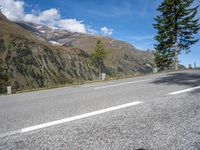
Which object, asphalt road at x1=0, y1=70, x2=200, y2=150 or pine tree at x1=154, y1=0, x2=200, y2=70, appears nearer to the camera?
asphalt road at x1=0, y1=70, x2=200, y2=150

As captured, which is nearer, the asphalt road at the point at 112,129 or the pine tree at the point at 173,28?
the asphalt road at the point at 112,129

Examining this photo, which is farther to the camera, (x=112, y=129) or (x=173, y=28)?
(x=173, y=28)

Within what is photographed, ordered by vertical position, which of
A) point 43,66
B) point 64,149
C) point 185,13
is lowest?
point 64,149

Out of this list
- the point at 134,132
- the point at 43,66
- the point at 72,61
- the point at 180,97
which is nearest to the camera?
the point at 134,132

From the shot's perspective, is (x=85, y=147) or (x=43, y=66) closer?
(x=85, y=147)

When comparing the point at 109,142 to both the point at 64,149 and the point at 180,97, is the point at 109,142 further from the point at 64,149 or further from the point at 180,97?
the point at 180,97

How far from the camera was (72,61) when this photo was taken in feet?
227

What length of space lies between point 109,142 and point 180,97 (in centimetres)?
333

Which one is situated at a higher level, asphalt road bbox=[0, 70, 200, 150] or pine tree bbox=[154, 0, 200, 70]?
pine tree bbox=[154, 0, 200, 70]

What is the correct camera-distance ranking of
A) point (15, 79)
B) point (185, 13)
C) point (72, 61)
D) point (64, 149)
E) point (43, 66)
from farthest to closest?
point (72, 61) < point (43, 66) < point (15, 79) < point (185, 13) < point (64, 149)

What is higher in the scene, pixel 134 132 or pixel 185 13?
pixel 185 13

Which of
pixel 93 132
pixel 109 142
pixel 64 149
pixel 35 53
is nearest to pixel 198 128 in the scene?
pixel 109 142

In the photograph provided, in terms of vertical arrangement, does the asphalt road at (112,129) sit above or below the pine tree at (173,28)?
below

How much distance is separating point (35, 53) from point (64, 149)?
5843cm
